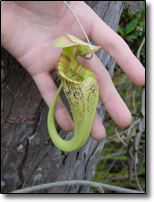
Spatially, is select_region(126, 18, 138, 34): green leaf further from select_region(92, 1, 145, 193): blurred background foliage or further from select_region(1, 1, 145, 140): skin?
select_region(1, 1, 145, 140): skin

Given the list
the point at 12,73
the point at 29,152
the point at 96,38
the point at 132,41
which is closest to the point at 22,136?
the point at 29,152

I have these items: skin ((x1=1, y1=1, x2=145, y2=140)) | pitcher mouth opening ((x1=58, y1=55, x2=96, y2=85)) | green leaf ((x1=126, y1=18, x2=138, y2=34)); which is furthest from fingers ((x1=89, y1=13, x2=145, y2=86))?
green leaf ((x1=126, y1=18, x2=138, y2=34))

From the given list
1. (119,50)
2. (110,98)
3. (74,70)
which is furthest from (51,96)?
(119,50)

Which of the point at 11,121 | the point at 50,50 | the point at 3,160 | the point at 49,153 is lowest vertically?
the point at 49,153

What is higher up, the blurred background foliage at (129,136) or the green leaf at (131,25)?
the green leaf at (131,25)

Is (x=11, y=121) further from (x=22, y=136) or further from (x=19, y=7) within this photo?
(x=19, y=7)

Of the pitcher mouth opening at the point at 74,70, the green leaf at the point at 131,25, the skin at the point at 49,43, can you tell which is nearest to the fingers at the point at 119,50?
the skin at the point at 49,43

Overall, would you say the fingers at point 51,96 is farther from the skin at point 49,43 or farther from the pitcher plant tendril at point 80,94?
the pitcher plant tendril at point 80,94

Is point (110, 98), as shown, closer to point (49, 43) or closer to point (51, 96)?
point (51, 96)
